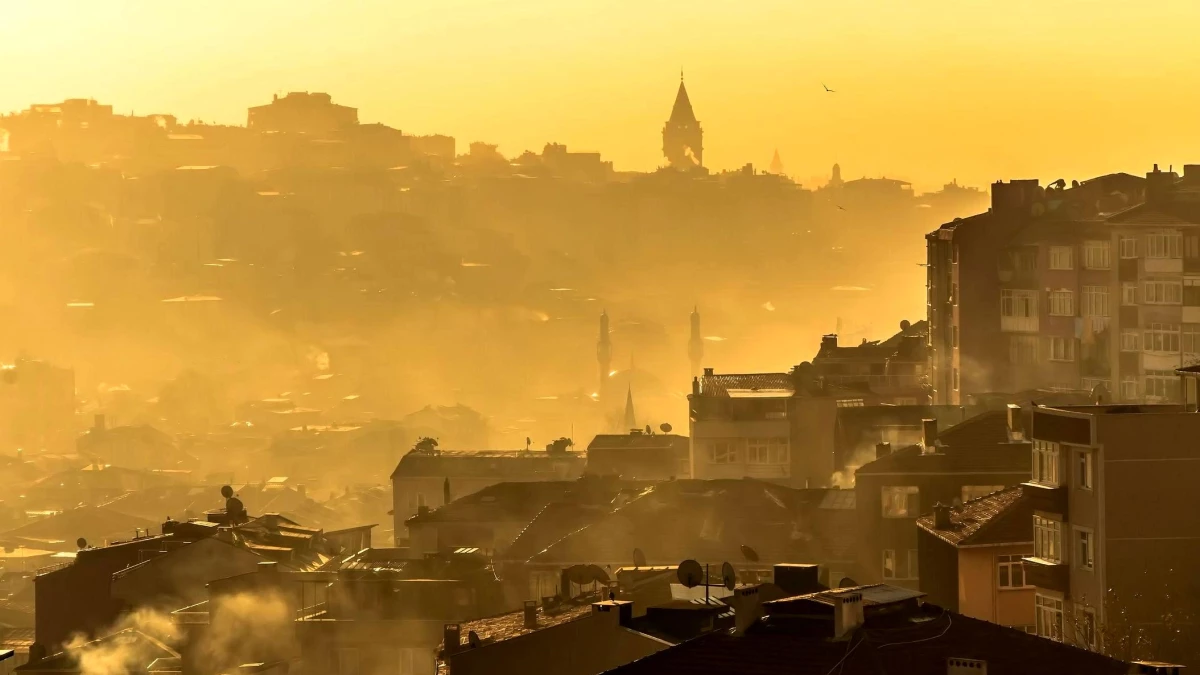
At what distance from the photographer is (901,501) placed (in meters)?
48.4

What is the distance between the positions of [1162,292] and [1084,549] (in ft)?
129

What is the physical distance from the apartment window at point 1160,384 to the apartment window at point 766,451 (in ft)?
45.7

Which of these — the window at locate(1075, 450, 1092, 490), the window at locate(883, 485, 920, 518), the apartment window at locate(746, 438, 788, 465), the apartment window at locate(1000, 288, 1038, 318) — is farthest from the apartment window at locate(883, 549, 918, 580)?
the apartment window at locate(746, 438, 788, 465)

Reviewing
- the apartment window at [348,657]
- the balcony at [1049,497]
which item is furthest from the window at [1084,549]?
the apartment window at [348,657]

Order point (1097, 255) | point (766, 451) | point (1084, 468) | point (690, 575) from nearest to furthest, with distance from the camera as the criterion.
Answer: point (690, 575), point (1084, 468), point (1097, 255), point (766, 451)

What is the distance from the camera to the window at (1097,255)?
7312cm

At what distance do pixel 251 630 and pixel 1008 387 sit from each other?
34311mm

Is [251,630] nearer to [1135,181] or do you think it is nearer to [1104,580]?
[1104,580]

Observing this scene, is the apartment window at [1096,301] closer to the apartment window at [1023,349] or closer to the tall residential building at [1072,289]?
the tall residential building at [1072,289]

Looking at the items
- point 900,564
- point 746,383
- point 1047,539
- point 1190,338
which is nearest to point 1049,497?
point 1047,539

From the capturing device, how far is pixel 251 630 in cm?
4850

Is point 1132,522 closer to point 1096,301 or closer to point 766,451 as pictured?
point 1096,301

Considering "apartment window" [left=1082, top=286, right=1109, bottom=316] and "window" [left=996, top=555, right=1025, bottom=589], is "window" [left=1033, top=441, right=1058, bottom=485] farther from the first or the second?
"apartment window" [left=1082, top=286, right=1109, bottom=316]

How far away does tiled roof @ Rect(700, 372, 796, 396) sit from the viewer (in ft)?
282
